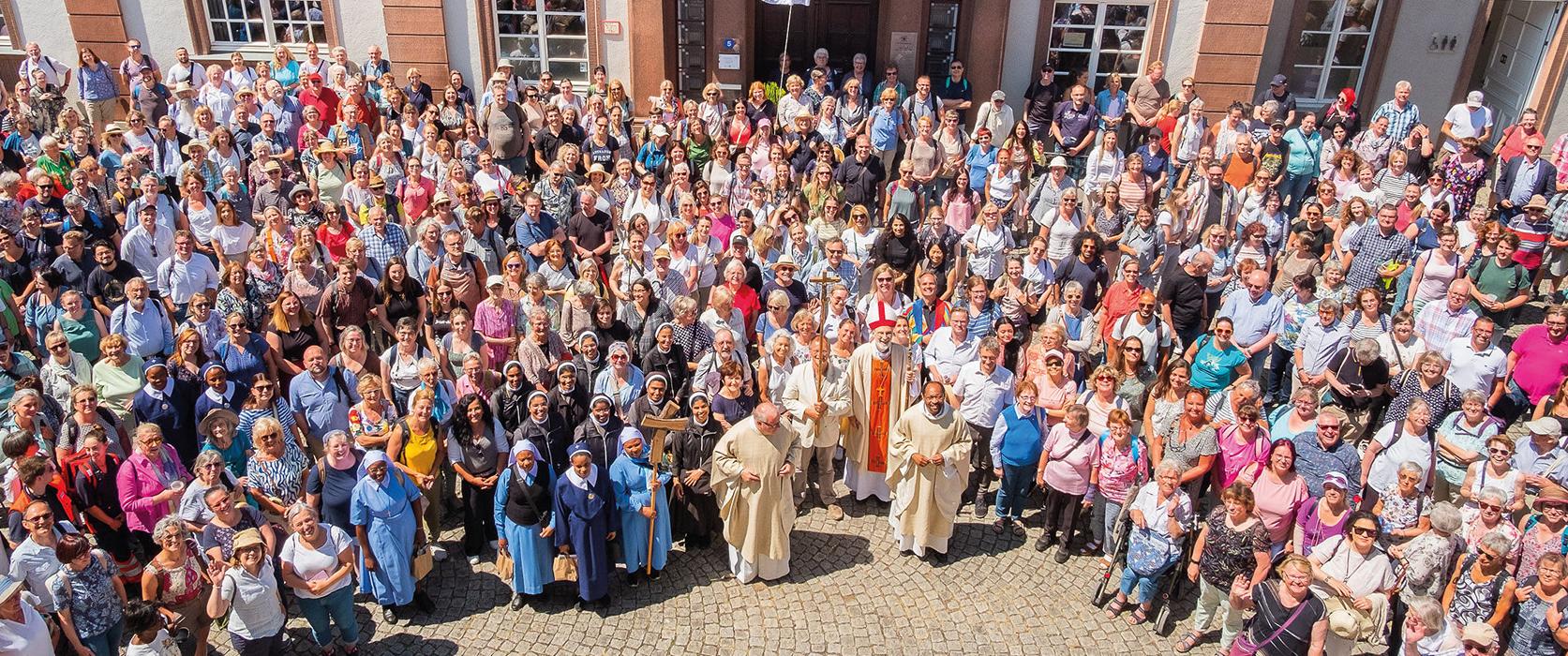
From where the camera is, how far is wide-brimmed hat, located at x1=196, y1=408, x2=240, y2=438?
7.52 metres

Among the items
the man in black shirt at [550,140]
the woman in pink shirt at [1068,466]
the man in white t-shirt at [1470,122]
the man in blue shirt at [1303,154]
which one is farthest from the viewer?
the man in white t-shirt at [1470,122]

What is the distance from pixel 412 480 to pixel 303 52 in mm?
11608

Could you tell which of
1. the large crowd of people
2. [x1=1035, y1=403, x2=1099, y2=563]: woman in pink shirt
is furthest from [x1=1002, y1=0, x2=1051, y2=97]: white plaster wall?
[x1=1035, y1=403, x2=1099, y2=563]: woman in pink shirt

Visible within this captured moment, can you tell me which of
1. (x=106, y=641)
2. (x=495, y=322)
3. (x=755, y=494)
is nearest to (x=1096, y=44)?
(x=495, y=322)

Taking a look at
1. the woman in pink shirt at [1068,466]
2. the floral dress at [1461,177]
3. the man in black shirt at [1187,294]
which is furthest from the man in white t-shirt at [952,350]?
the floral dress at [1461,177]

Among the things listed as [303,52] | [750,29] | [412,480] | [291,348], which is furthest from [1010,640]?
[303,52]

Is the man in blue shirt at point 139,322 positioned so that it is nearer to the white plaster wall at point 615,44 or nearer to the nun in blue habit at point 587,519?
the nun in blue habit at point 587,519

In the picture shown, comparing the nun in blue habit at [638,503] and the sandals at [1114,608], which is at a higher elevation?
the nun in blue habit at [638,503]

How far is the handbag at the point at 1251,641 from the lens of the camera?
654cm

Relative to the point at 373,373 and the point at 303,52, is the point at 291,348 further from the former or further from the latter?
the point at 303,52

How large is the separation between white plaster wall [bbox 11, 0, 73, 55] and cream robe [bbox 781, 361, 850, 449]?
1376 cm

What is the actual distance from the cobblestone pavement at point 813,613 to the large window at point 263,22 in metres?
11.4

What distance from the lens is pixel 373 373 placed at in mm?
8602

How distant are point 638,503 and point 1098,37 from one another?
11.3 m
